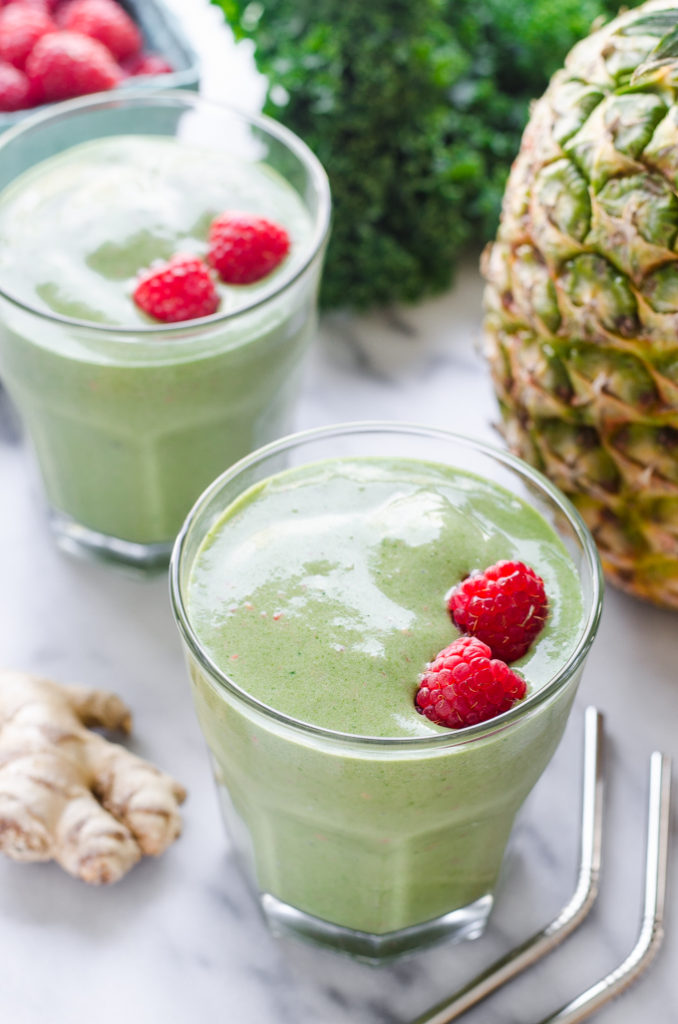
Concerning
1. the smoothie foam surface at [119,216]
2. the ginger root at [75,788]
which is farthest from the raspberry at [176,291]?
the ginger root at [75,788]

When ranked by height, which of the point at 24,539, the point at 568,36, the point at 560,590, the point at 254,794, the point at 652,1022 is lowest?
the point at 652,1022

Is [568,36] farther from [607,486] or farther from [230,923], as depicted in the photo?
[230,923]

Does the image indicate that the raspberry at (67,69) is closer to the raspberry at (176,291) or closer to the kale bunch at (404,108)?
the kale bunch at (404,108)

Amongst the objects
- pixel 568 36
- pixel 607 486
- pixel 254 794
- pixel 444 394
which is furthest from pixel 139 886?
pixel 568 36

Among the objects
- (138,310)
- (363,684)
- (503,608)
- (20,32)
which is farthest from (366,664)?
(20,32)

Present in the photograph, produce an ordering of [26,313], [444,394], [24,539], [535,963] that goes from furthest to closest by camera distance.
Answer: [444,394] → [24,539] → [26,313] → [535,963]

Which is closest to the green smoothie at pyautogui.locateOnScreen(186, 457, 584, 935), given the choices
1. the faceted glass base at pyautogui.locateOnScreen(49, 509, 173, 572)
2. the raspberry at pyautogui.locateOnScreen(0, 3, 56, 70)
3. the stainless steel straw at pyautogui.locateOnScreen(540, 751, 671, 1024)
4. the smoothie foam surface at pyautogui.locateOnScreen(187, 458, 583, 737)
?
the smoothie foam surface at pyautogui.locateOnScreen(187, 458, 583, 737)

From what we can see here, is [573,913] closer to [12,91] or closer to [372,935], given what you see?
[372,935]
